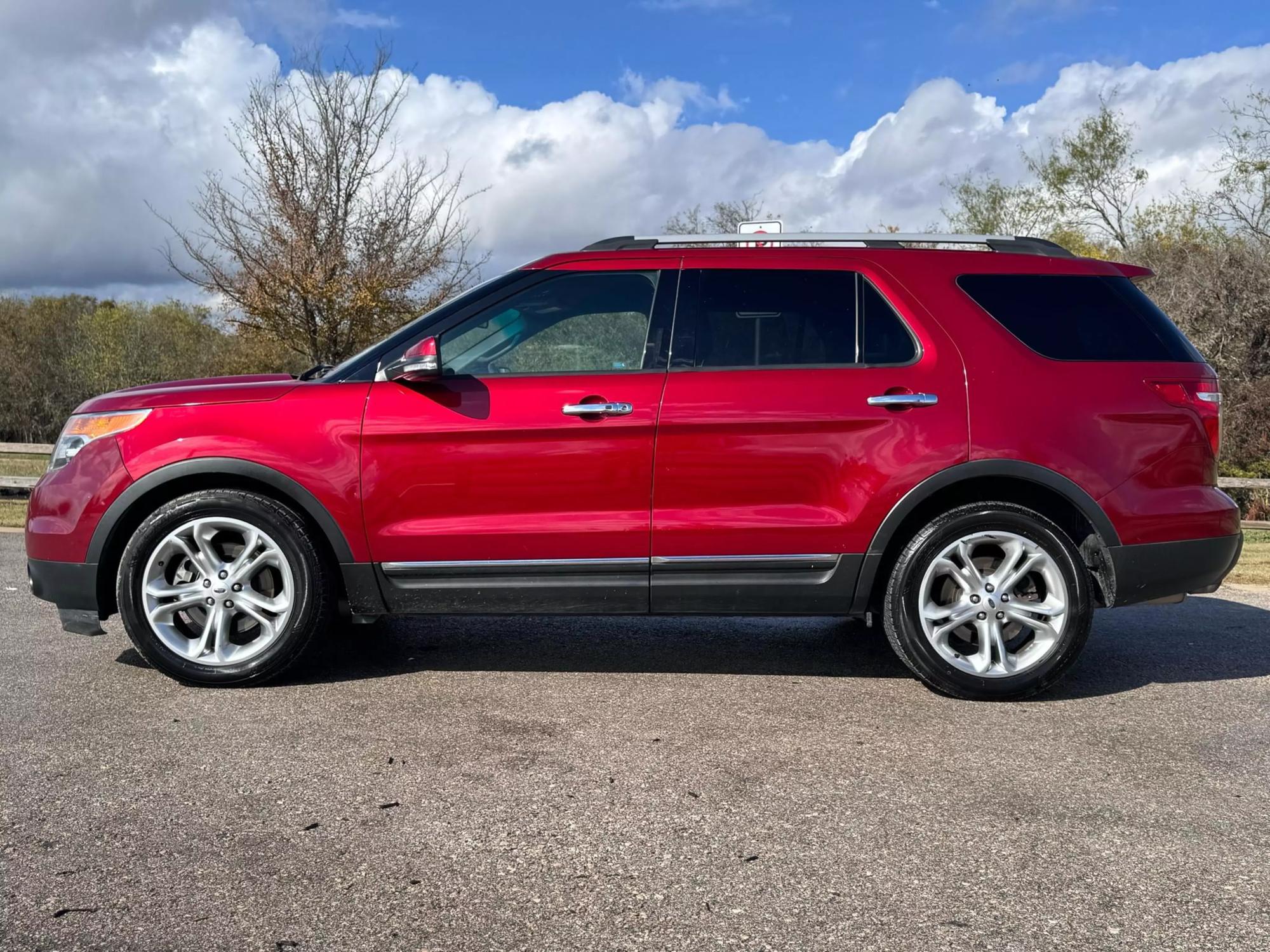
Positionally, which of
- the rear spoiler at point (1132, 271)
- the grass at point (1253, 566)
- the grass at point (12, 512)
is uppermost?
the rear spoiler at point (1132, 271)

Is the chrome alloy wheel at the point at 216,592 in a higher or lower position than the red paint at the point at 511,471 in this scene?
lower

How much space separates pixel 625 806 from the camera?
329 cm

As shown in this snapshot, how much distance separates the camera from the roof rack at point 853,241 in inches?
191

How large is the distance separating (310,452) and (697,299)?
178cm

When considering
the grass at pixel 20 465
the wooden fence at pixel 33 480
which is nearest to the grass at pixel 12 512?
the wooden fence at pixel 33 480

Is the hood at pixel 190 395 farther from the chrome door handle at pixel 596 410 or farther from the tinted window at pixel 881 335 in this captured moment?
the tinted window at pixel 881 335

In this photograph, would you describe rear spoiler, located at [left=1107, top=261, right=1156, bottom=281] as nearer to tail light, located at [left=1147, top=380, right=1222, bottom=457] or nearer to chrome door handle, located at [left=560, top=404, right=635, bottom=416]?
tail light, located at [left=1147, top=380, right=1222, bottom=457]

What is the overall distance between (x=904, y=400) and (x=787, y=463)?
1.83 ft

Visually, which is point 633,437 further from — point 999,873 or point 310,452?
point 999,873

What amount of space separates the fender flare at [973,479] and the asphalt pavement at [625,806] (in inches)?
23.5

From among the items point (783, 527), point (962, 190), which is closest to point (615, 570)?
point (783, 527)

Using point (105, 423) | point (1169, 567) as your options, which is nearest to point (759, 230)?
point (1169, 567)

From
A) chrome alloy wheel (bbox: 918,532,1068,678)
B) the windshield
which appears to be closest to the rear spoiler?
chrome alloy wheel (bbox: 918,532,1068,678)

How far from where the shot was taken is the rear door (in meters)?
4.50
